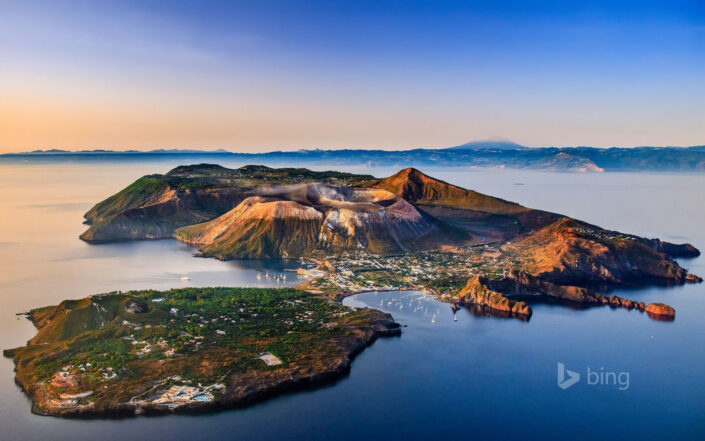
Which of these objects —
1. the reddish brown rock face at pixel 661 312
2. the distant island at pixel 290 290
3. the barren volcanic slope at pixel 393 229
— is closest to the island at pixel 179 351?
the distant island at pixel 290 290

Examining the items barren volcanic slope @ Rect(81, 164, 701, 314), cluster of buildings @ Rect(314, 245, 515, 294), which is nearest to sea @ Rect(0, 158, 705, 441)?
cluster of buildings @ Rect(314, 245, 515, 294)

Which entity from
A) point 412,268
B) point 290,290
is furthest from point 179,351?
point 412,268

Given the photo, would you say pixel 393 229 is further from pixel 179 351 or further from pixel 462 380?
pixel 179 351

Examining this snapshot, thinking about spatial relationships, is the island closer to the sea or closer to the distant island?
the distant island

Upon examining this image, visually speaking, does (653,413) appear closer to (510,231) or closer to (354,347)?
(354,347)

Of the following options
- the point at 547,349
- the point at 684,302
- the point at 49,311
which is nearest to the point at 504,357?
the point at 547,349
